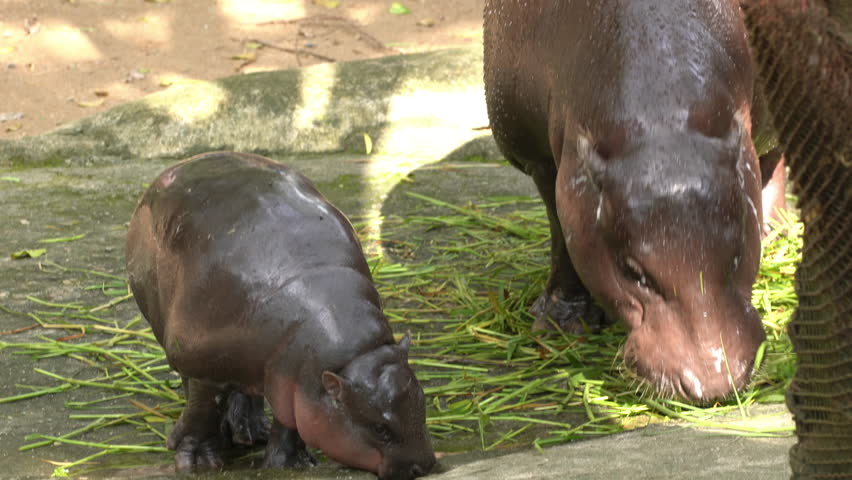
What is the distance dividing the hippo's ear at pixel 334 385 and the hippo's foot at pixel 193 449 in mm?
555

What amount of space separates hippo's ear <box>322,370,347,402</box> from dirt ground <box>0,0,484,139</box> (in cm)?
536

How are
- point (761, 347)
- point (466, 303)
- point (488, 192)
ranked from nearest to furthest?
point (761, 347), point (466, 303), point (488, 192)

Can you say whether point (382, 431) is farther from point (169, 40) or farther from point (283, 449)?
point (169, 40)

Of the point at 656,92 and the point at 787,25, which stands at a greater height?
the point at 787,25

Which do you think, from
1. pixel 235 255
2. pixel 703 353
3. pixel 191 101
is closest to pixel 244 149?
→ pixel 191 101

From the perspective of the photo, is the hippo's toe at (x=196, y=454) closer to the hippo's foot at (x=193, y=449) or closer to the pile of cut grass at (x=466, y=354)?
the hippo's foot at (x=193, y=449)

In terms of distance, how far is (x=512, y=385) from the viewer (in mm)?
4086

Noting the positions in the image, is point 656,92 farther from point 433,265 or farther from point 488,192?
point 488,192

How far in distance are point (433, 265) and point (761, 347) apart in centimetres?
222

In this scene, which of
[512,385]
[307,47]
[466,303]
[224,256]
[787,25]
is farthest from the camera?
[307,47]

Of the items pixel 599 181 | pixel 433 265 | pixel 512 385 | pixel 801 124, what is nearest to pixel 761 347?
pixel 599 181

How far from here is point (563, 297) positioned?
457 centimetres

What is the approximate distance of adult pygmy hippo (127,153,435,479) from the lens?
128 inches

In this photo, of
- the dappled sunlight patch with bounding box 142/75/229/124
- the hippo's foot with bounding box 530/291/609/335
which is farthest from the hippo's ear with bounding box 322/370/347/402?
the dappled sunlight patch with bounding box 142/75/229/124
